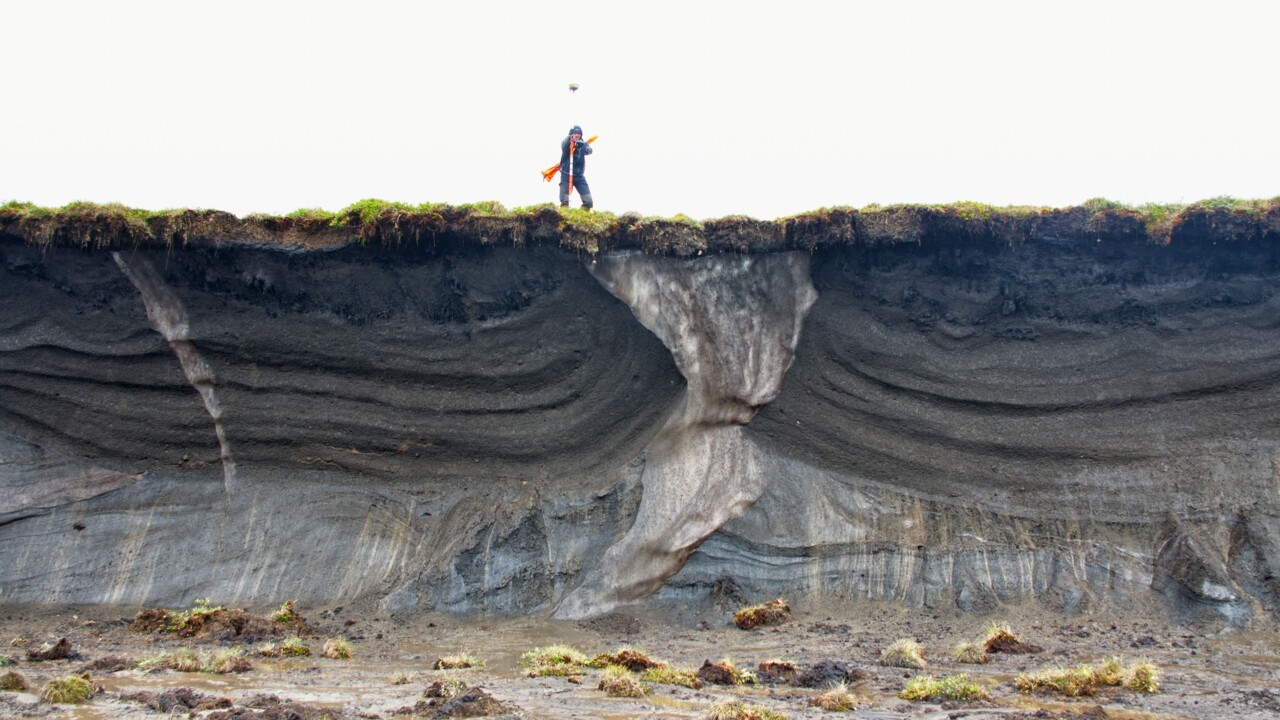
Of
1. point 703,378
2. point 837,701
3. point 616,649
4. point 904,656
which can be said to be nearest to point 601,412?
point 703,378

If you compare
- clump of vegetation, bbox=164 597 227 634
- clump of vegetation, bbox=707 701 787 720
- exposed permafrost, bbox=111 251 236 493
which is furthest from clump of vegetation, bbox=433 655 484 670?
exposed permafrost, bbox=111 251 236 493

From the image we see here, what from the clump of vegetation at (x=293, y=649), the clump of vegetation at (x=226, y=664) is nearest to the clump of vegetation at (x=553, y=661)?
the clump of vegetation at (x=293, y=649)

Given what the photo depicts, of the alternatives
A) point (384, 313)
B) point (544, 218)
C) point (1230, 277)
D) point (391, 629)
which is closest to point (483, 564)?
point (391, 629)

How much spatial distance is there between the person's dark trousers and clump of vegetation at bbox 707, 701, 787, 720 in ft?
25.3

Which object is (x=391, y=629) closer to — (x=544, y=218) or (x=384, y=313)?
(x=384, y=313)

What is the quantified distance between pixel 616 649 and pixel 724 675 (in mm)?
1955

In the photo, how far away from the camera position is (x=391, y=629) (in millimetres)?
10930

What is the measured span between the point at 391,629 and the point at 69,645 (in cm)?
302

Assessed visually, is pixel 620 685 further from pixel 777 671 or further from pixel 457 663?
pixel 457 663

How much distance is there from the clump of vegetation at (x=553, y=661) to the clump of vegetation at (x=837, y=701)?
7.55 feet

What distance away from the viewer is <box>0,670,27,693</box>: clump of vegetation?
7.64 m

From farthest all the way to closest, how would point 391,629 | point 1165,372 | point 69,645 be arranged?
point 1165,372
point 391,629
point 69,645

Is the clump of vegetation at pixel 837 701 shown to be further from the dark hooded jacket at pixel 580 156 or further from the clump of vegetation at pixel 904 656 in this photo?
the dark hooded jacket at pixel 580 156

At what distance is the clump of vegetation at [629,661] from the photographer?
883 cm
